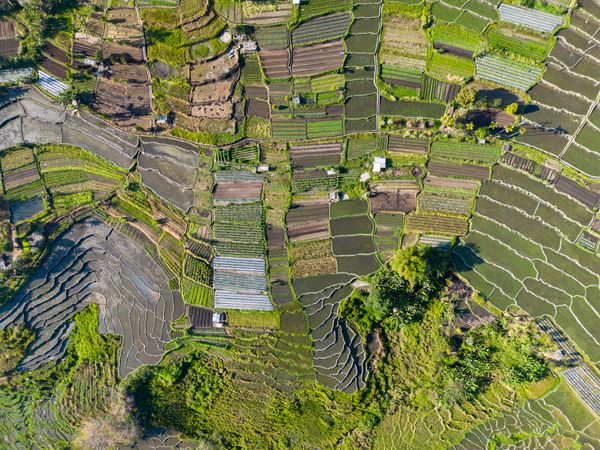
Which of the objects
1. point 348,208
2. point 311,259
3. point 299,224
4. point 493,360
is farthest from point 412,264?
point 493,360

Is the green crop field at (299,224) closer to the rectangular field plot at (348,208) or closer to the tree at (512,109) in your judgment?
the rectangular field plot at (348,208)

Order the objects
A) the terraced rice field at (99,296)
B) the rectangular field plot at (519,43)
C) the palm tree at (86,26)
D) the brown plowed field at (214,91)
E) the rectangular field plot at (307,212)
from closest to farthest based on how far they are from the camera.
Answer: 1. the rectangular field plot at (519,43)
2. the rectangular field plot at (307,212)
3. the brown plowed field at (214,91)
4. the palm tree at (86,26)
5. the terraced rice field at (99,296)

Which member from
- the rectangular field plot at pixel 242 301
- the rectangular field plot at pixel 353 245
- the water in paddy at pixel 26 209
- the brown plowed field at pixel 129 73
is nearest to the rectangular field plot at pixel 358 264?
the rectangular field plot at pixel 353 245

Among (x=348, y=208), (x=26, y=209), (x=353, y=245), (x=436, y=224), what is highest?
(x=348, y=208)

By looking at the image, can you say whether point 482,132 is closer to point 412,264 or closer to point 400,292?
point 412,264

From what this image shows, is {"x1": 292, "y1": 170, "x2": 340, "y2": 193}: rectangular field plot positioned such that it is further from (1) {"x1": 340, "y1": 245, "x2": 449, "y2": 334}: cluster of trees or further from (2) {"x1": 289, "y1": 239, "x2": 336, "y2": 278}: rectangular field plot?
(1) {"x1": 340, "y1": 245, "x2": 449, "y2": 334}: cluster of trees

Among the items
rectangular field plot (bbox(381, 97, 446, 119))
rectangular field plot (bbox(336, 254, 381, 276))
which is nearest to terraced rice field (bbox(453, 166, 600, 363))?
rectangular field plot (bbox(336, 254, 381, 276))
